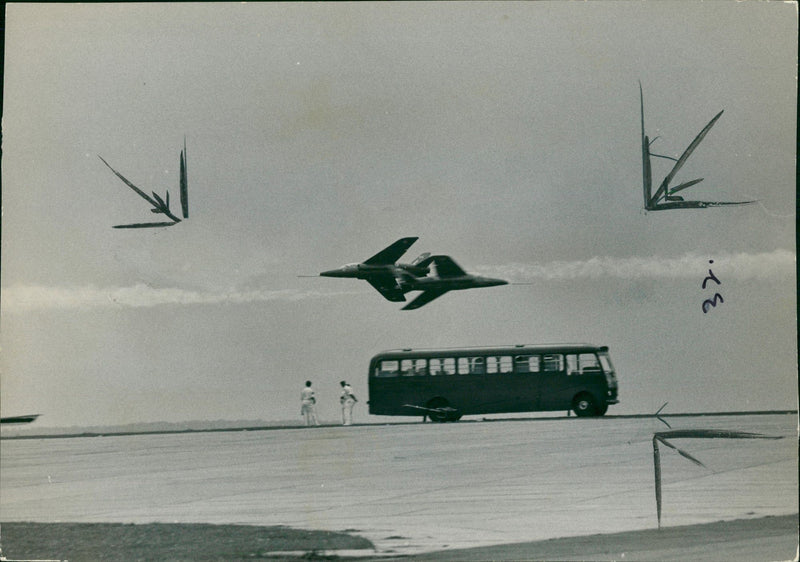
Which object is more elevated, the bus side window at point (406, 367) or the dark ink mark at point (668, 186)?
the dark ink mark at point (668, 186)

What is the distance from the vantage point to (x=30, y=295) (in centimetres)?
960

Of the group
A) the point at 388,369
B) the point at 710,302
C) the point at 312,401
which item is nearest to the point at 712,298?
the point at 710,302

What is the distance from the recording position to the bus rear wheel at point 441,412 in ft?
35.9

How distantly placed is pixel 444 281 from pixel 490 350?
89 cm

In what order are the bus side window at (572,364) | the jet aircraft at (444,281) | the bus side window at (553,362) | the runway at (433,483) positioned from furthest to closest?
1. the bus side window at (553,362)
2. the bus side window at (572,364)
3. the jet aircraft at (444,281)
4. the runway at (433,483)

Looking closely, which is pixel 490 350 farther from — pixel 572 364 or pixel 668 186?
pixel 668 186

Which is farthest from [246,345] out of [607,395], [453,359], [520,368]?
[607,395]

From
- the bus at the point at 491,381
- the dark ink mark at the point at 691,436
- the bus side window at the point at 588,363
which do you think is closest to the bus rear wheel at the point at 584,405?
the bus at the point at 491,381

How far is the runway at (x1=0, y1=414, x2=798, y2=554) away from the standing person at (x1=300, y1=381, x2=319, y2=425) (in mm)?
275

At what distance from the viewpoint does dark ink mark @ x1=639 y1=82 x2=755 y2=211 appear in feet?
30.4

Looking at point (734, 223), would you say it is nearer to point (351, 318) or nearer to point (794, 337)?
point (794, 337)

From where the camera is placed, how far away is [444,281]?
9.45 metres

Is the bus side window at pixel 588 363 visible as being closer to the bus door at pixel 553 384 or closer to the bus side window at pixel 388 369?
the bus door at pixel 553 384

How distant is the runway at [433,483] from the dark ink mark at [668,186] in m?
2.04
